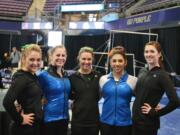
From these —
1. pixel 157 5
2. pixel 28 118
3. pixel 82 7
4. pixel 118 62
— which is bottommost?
pixel 28 118

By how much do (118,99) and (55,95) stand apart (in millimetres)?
485

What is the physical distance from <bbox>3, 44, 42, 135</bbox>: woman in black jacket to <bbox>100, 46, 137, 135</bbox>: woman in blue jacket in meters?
0.53

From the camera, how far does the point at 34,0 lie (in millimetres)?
18938

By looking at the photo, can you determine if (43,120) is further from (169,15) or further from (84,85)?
(169,15)

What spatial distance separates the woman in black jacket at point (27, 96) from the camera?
7.89 feet

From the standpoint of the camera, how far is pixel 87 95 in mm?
2771

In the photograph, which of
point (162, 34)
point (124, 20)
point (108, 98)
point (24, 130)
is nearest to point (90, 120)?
point (108, 98)

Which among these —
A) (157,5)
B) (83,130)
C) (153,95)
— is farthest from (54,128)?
(157,5)

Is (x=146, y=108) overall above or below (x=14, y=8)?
below

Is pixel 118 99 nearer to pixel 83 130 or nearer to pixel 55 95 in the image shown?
pixel 83 130

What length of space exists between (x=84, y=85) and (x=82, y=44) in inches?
562

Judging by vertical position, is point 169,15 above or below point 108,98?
above

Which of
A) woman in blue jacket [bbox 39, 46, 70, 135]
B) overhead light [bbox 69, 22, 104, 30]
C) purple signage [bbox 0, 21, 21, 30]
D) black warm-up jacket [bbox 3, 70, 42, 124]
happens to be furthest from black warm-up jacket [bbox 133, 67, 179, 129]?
purple signage [bbox 0, 21, 21, 30]

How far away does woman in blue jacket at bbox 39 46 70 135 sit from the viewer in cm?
271
